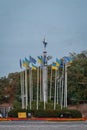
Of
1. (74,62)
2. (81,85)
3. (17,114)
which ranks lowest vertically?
(17,114)

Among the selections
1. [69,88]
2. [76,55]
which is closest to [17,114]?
[69,88]

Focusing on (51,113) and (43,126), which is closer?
(43,126)

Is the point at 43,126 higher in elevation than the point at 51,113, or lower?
lower

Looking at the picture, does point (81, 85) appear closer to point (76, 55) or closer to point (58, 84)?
point (58, 84)

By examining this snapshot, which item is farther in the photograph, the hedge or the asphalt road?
the hedge

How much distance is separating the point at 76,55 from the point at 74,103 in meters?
15.8

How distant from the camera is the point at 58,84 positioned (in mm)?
64062

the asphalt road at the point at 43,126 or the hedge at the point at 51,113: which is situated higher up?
the hedge at the point at 51,113

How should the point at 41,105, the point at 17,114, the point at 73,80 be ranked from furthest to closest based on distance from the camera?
1. the point at 73,80
2. the point at 41,105
3. the point at 17,114

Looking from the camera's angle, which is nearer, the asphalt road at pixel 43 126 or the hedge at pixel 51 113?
the asphalt road at pixel 43 126

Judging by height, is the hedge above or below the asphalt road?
above

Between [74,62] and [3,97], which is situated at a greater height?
[74,62]

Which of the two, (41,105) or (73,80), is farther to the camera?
(73,80)

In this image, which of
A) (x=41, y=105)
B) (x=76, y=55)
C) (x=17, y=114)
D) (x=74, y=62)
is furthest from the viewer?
(x=76, y=55)
